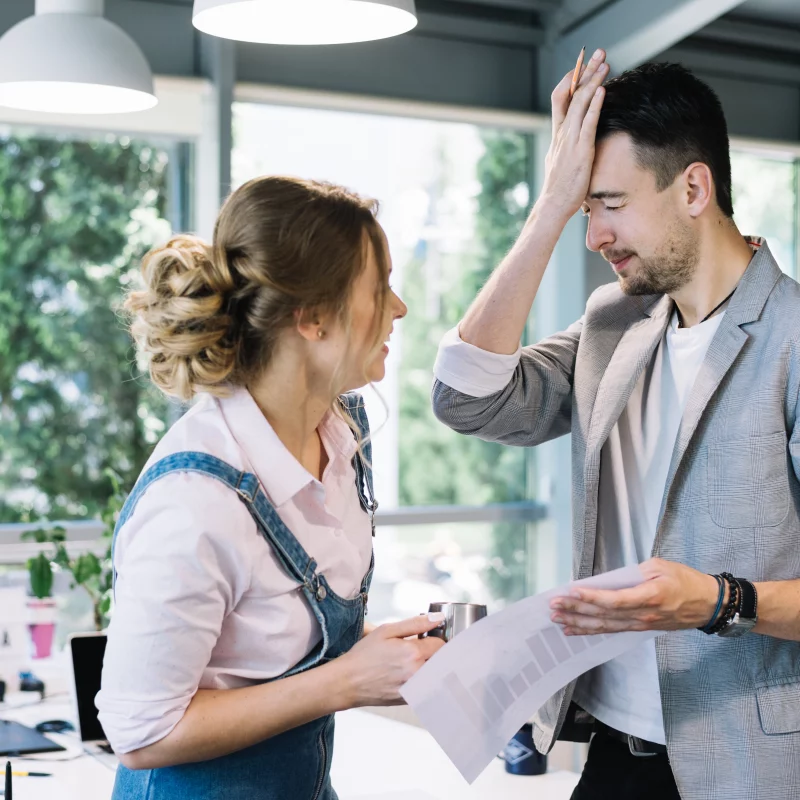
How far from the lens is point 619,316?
1.88 metres

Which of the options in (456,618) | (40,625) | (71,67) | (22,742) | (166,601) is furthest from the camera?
(40,625)

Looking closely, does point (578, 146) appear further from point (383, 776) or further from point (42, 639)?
point (42, 639)

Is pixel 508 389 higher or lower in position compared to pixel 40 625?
higher

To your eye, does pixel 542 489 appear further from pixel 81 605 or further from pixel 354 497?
pixel 354 497

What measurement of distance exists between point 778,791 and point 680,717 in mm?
162

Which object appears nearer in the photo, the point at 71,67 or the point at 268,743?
the point at 268,743

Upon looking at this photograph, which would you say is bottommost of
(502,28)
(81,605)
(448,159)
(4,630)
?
(81,605)

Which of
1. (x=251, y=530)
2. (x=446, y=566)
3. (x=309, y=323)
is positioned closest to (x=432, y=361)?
(x=446, y=566)

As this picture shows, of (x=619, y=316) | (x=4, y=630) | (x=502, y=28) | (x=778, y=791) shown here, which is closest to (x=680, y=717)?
(x=778, y=791)

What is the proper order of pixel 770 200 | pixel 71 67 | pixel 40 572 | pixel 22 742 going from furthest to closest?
1. pixel 770 200
2. pixel 40 572
3. pixel 22 742
4. pixel 71 67

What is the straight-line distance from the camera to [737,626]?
146cm

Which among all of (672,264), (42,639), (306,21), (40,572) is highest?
(306,21)

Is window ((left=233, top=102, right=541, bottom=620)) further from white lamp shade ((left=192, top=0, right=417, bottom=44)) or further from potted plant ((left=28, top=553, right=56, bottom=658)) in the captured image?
white lamp shade ((left=192, top=0, right=417, bottom=44))

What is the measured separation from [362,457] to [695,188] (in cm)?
72
